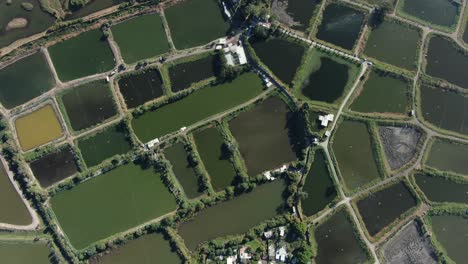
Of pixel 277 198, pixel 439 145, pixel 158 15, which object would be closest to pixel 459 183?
pixel 439 145

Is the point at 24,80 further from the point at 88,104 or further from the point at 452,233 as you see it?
the point at 452,233

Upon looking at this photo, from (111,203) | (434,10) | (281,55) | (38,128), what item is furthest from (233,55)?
(434,10)

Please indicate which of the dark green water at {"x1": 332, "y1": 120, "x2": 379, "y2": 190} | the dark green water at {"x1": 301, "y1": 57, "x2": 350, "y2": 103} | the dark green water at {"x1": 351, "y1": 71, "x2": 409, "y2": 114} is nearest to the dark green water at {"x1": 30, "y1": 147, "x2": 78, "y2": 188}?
the dark green water at {"x1": 301, "y1": 57, "x2": 350, "y2": 103}

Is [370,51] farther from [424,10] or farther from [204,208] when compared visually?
[204,208]

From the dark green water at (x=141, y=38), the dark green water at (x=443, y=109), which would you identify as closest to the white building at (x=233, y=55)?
the dark green water at (x=141, y=38)

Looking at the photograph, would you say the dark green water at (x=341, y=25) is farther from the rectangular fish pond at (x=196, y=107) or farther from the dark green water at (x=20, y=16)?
the dark green water at (x=20, y=16)
